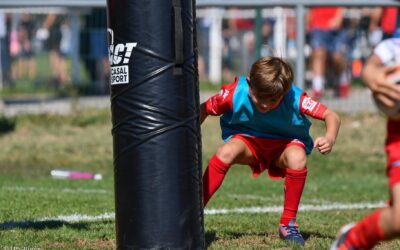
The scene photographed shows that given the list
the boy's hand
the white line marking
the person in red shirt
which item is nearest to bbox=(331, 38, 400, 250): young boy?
the boy's hand

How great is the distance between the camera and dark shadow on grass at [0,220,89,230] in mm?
6941

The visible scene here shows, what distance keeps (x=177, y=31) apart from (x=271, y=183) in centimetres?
564

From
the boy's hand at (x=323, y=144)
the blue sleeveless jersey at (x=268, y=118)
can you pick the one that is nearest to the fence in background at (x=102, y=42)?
the blue sleeveless jersey at (x=268, y=118)

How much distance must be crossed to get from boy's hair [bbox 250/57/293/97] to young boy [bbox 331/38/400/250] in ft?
4.25

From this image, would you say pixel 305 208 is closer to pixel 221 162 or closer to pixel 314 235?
pixel 314 235

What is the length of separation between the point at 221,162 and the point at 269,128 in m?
0.41

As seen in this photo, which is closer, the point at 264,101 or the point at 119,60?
the point at 119,60

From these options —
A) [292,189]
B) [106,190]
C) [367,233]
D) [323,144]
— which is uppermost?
[323,144]

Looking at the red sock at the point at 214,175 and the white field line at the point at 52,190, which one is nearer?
the red sock at the point at 214,175

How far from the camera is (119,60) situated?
5.73 metres

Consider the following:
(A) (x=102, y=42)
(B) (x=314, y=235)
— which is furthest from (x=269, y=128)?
(A) (x=102, y=42)

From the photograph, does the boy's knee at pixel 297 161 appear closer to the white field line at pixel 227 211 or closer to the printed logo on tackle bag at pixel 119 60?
the printed logo on tackle bag at pixel 119 60

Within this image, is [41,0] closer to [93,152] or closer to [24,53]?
[93,152]

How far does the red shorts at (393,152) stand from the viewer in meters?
4.83
